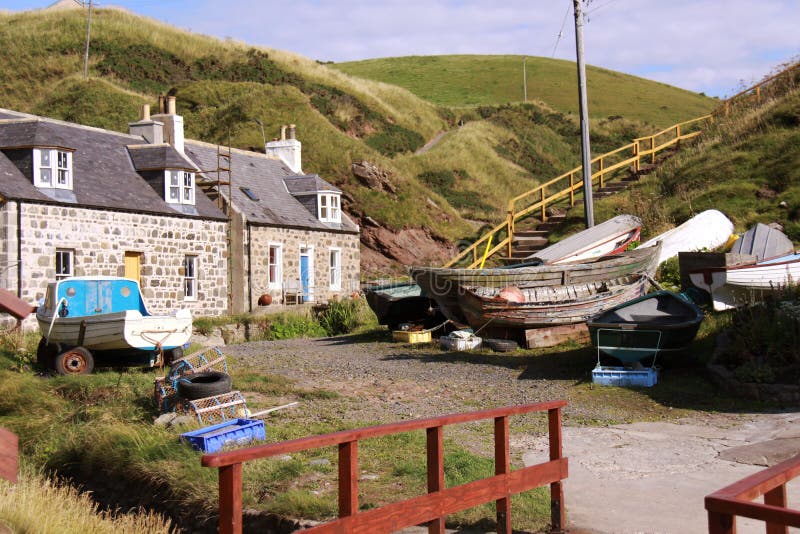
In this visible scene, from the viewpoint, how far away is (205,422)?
12.0 m

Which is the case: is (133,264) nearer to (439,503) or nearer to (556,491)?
(556,491)

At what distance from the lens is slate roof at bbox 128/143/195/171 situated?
26.9m

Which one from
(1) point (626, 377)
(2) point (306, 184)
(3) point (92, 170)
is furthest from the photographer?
(2) point (306, 184)

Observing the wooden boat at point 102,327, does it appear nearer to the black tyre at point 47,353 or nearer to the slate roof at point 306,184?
the black tyre at point 47,353

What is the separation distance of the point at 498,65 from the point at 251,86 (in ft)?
212

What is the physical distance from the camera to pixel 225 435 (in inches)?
416

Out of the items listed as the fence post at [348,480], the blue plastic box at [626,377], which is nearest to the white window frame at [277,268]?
the blue plastic box at [626,377]

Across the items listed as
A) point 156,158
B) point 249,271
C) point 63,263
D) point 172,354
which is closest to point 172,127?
point 156,158

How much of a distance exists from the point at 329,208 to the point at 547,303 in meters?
16.8

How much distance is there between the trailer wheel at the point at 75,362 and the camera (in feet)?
56.3

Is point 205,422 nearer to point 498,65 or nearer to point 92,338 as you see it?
point 92,338

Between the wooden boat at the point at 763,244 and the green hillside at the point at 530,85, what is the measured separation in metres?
64.0

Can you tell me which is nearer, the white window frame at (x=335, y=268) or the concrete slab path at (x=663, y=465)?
the concrete slab path at (x=663, y=465)

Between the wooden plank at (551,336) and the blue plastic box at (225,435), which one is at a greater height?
the wooden plank at (551,336)
